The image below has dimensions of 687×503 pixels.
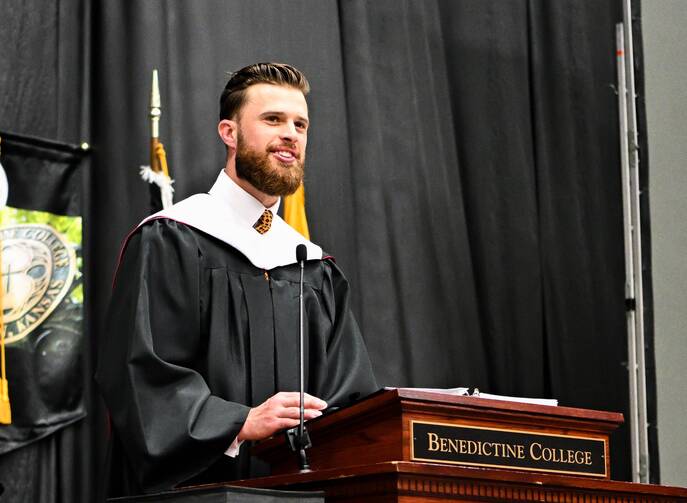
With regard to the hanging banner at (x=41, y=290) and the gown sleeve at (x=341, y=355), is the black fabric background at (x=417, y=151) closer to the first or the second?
the hanging banner at (x=41, y=290)

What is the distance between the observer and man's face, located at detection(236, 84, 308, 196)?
11.0 ft

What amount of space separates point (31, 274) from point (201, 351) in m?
1.41

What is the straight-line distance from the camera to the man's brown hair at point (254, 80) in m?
3.43

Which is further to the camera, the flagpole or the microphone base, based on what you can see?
the flagpole

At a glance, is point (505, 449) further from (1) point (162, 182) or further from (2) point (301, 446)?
(1) point (162, 182)

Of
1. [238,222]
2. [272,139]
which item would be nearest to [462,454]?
[238,222]

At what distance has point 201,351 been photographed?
311cm

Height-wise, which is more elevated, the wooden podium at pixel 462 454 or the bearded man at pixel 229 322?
the bearded man at pixel 229 322

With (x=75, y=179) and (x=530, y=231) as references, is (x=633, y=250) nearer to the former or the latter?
(x=530, y=231)

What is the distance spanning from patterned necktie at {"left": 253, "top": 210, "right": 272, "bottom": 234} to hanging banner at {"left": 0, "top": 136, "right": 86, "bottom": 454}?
1243mm

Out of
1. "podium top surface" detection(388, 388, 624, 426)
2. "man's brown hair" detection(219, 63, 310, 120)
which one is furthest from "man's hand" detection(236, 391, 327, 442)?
"man's brown hair" detection(219, 63, 310, 120)

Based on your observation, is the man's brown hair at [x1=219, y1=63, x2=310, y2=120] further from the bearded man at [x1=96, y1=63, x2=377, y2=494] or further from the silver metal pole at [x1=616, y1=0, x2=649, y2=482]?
the silver metal pole at [x1=616, y1=0, x2=649, y2=482]

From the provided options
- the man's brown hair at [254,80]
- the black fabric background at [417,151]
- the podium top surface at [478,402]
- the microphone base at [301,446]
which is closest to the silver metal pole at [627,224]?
the black fabric background at [417,151]

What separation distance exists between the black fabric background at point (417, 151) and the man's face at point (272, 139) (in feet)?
4.07
